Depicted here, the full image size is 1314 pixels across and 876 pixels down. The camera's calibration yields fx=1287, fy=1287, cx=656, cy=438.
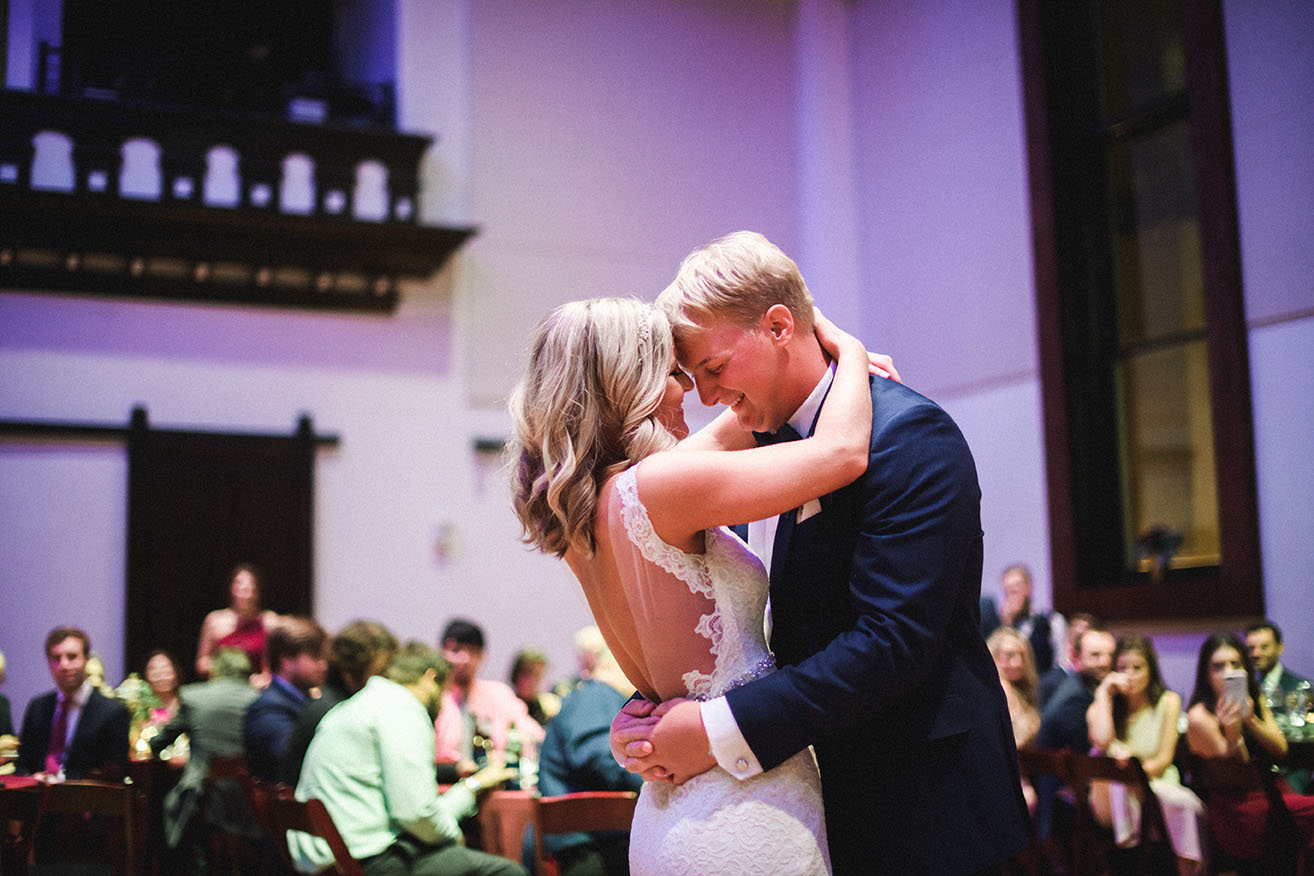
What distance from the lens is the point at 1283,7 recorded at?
290 inches

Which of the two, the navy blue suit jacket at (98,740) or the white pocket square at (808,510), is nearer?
the white pocket square at (808,510)

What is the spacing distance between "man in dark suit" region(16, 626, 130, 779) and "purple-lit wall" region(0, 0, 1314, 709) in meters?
2.33

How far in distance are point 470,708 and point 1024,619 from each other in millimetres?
3411

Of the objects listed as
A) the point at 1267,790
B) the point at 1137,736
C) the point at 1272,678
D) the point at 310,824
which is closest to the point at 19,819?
the point at 310,824

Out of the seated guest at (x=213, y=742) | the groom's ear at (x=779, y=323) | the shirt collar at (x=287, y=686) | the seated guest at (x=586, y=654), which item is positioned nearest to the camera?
the groom's ear at (x=779, y=323)

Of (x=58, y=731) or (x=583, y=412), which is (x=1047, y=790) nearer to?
(x=583, y=412)

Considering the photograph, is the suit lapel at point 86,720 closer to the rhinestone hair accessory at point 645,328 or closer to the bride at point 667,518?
the bride at point 667,518

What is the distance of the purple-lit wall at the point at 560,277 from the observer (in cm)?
872

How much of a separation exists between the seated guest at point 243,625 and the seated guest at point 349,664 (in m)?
3.37

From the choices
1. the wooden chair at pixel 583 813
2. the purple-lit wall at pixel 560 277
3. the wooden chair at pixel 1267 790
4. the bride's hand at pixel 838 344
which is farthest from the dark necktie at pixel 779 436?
the purple-lit wall at pixel 560 277

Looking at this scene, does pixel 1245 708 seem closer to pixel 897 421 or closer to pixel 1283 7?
pixel 897 421

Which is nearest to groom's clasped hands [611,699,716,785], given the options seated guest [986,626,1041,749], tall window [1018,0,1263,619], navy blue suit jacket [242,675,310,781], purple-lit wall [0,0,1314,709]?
navy blue suit jacket [242,675,310,781]

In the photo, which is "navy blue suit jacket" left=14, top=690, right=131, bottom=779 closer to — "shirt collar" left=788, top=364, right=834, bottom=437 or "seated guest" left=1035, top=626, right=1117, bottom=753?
"seated guest" left=1035, top=626, right=1117, bottom=753

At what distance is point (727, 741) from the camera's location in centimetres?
190
